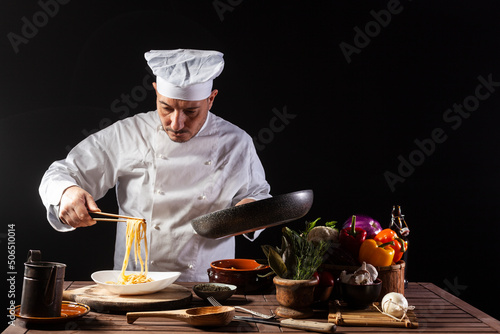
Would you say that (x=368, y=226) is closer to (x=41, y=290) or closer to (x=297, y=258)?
(x=297, y=258)

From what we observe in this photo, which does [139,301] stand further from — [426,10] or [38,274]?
[426,10]

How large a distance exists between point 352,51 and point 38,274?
2.88 metres

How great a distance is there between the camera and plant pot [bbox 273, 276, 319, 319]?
6.36ft

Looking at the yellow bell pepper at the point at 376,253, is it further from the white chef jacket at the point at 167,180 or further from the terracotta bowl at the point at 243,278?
the white chef jacket at the point at 167,180

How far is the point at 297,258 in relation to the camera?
6.56 feet

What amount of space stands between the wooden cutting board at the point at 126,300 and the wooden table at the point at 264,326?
34 millimetres

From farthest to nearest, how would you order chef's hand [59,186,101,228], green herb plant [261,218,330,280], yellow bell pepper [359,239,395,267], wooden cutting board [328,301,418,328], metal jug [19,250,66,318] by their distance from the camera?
chef's hand [59,186,101,228], yellow bell pepper [359,239,395,267], green herb plant [261,218,330,280], wooden cutting board [328,301,418,328], metal jug [19,250,66,318]

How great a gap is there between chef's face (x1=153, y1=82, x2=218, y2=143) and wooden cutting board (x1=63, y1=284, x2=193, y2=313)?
3.53 ft

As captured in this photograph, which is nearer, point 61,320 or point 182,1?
point 61,320

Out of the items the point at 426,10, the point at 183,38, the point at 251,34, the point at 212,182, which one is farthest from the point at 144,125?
the point at 426,10

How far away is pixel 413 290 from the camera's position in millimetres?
2504

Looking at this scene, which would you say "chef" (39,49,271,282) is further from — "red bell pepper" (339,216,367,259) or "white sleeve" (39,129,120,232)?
"red bell pepper" (339,216,367,259)

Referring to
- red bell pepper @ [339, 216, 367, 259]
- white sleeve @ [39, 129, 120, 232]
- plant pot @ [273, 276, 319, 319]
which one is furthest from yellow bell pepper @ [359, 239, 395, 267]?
white sleeve @ [39, 129, 120, 232]

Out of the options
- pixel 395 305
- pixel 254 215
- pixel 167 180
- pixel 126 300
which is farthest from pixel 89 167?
pixel 395 305
